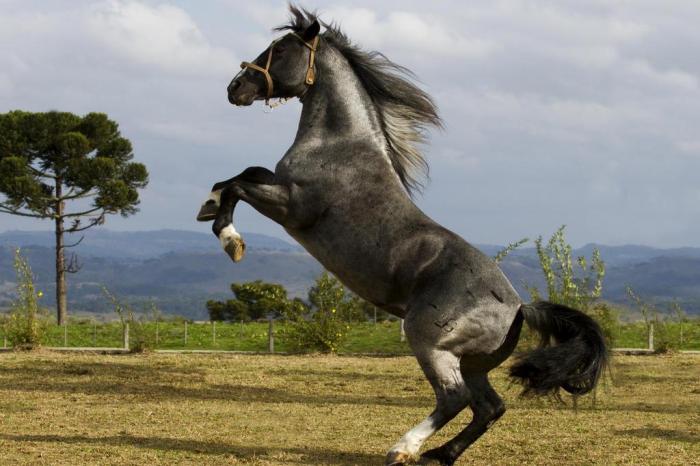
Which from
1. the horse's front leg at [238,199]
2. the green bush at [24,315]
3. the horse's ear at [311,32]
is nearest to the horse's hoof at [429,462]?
the horse's front leg at [238,199]

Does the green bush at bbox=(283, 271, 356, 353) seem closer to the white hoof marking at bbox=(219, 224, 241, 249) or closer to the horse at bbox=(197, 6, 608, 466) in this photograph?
the horse at bbox=(197, 6, 608, 466)

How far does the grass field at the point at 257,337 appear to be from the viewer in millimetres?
19266

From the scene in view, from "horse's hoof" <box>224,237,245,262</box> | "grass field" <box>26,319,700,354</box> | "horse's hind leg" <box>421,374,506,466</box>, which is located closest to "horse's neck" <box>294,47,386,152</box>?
"horse's hoof" <box>224,237,245,262</box>

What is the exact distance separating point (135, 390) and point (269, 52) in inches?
264

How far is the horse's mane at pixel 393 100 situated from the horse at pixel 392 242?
0.01 meters

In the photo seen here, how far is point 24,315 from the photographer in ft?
58.7

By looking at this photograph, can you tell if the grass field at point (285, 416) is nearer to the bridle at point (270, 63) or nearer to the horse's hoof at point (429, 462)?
the horse's hoof at point (429, 462)

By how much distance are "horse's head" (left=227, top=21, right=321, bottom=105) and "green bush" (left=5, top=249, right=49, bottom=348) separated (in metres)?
12.5

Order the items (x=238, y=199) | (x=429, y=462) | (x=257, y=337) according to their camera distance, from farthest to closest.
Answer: (x=257, y=337) → (x=429, y=462) → (x=238, y=199)

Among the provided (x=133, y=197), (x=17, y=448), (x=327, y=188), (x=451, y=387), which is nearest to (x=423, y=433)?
(x=451, y=387)

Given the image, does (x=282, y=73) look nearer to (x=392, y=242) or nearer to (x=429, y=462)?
(x=392, y=242)

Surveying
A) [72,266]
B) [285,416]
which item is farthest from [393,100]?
[72,266]

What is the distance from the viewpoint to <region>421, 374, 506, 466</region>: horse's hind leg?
20.2ft

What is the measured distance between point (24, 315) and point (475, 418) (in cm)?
1365
